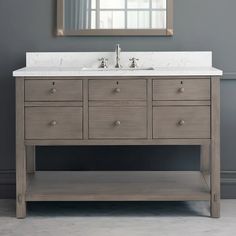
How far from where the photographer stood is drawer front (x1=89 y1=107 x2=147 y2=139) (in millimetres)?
3428

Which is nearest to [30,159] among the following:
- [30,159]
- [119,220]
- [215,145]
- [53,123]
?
[30,159]

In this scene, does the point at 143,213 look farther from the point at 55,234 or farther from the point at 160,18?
the point at 160,18

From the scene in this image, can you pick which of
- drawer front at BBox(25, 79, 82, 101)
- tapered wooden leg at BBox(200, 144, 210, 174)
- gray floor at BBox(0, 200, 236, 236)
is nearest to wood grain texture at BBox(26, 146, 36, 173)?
gray floor at BBox(0, 200, 236, 236)

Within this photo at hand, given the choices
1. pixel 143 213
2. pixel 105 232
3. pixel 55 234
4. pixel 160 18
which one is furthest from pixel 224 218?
pixel 160 18

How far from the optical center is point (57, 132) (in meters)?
3.44

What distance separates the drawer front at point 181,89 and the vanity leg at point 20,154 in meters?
0.69

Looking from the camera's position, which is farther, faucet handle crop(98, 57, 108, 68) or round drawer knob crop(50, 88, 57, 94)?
faucet handle crop(98, 57, 108, 68)

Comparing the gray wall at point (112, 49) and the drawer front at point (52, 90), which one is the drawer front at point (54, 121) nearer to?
the drawer front at point (52, 90)

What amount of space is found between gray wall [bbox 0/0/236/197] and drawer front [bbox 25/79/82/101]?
1.81ft

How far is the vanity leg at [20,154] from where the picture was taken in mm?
3408

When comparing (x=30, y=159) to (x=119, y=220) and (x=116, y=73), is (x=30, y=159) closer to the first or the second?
(x=119, y=220)

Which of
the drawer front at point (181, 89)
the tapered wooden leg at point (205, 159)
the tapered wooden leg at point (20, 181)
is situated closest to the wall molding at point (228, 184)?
the tapered wooden leg at point (205, 159)

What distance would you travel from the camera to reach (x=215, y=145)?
3432 millimetres

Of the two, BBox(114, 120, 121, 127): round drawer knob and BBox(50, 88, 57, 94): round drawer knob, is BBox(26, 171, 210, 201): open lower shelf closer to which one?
BBox(114, 120, 121, 127): round drawer knob
